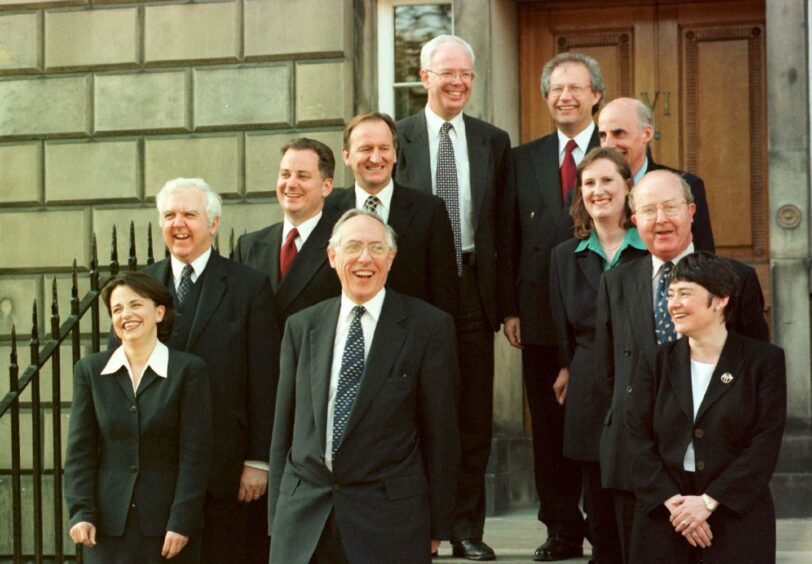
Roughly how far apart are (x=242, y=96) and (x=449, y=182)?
3.56m

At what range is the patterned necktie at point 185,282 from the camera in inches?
264

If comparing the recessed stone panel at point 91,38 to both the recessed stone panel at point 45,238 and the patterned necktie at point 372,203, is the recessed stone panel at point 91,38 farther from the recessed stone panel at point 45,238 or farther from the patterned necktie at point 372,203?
the patterned necktie at point 372,203

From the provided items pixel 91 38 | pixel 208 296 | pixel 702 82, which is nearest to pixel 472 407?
pixel 208 296

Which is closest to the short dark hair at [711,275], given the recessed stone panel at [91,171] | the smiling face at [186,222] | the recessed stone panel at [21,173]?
the smiling face at [186,222]

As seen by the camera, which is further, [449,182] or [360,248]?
[449,182]

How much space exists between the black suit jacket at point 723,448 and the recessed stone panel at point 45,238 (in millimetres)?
6033

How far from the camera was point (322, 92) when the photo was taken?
10430 millimetres

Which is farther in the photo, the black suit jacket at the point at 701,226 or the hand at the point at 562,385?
the hand at the point at 562,385

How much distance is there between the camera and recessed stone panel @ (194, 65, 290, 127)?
1055cm

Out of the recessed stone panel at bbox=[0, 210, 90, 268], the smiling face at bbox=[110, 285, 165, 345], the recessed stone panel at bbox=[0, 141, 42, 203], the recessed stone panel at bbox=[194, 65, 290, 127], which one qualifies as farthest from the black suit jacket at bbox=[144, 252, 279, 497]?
the recessed stone panel at bbox=[0, 141, 42, 203]

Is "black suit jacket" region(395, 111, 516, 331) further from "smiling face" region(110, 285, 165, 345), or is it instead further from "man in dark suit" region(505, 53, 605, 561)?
"smiling face" region(110, 285, 165, 345)

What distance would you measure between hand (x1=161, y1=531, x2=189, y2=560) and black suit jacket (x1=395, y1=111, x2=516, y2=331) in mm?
1896

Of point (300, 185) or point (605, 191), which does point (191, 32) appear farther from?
point (605, 191)

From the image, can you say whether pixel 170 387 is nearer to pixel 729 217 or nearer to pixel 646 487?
pixel 646 487
